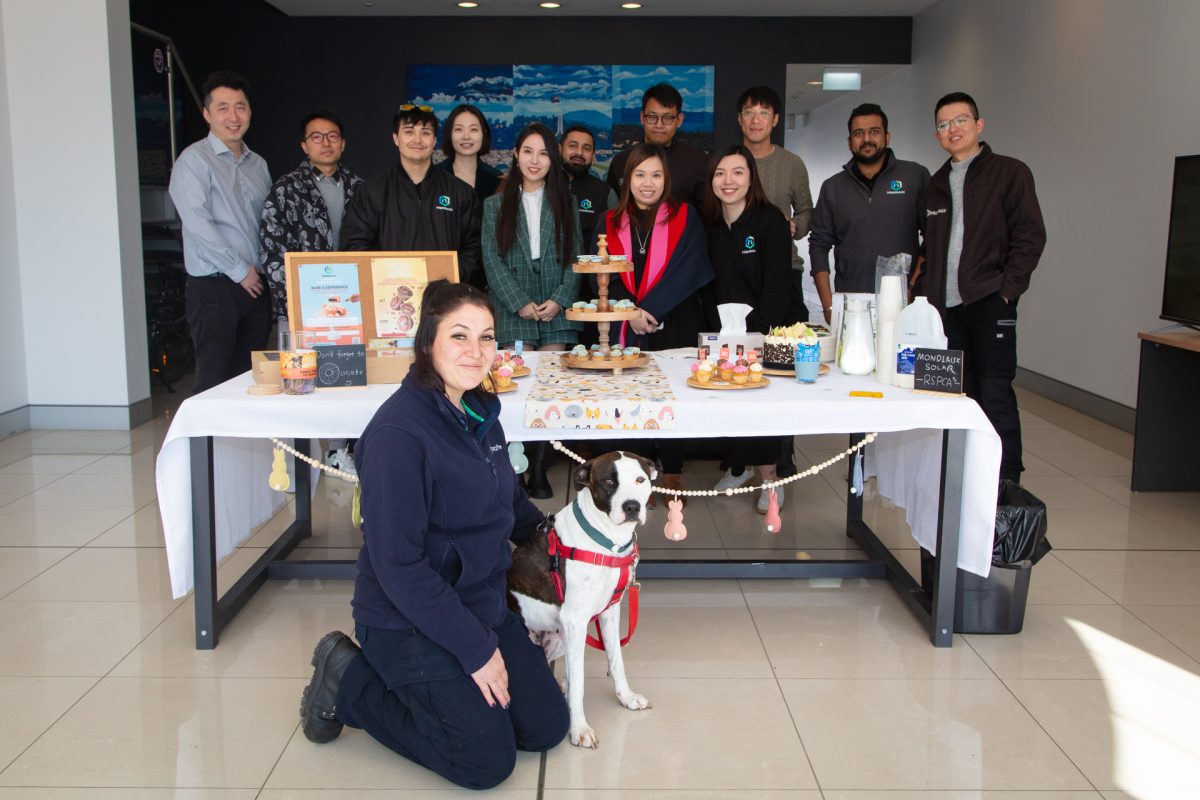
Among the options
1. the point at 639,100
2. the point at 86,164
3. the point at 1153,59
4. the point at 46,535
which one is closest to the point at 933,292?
the point at 1153,59

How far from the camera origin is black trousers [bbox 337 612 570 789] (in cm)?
217

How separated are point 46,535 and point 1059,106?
19.8 feet

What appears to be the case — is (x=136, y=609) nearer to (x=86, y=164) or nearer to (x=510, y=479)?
(x=510, y=479)

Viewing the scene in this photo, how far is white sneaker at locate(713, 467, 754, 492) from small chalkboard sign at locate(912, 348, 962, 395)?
148 centimetres

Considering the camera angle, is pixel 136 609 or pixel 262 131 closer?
pixel 136 609

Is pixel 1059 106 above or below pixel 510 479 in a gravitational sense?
above

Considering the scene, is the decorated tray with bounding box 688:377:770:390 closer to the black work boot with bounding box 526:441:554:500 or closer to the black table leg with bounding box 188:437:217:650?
the black table leg with bounding box 188:437:217:650

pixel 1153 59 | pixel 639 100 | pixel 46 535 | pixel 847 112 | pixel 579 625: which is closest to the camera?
pixel 579 625

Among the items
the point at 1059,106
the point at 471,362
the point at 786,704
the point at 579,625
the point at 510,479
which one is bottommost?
the point at 786,704

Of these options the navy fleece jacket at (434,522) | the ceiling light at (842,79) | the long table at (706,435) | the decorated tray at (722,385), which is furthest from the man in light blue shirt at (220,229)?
the ceiling light at (842,79)

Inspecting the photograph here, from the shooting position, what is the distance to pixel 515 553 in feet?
8.29

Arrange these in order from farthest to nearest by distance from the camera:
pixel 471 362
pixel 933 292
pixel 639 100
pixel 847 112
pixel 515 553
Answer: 1. pixel 847 112
2. pixel 639 100
3. pixel 933 292
4. pixel 515 553
5. pixel 471 362

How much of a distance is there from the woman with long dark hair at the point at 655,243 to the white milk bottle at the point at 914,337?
1149 millimetres

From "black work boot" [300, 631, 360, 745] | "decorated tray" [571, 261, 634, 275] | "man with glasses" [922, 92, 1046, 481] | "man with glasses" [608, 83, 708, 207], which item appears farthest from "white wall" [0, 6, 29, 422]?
"man with glasses" [922, 92, 1046, 481]
